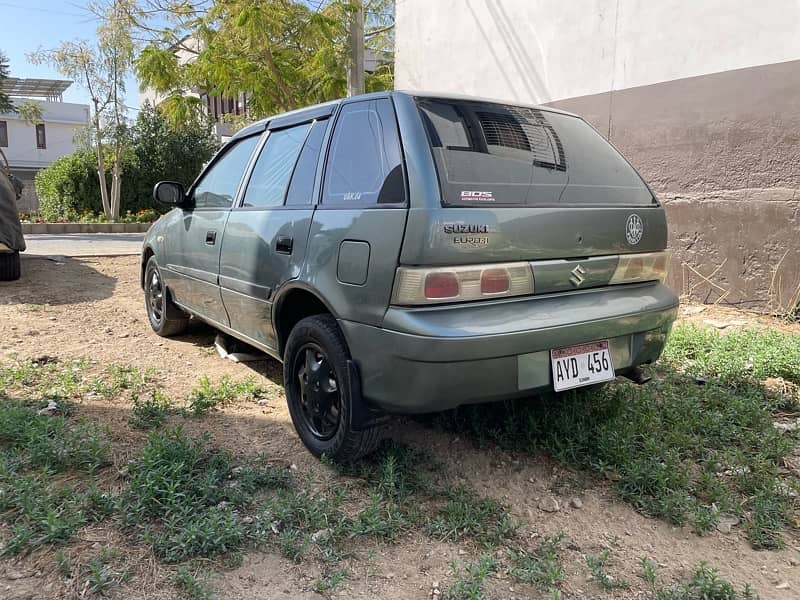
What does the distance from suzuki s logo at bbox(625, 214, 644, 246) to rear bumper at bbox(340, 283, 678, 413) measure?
1.33 ft

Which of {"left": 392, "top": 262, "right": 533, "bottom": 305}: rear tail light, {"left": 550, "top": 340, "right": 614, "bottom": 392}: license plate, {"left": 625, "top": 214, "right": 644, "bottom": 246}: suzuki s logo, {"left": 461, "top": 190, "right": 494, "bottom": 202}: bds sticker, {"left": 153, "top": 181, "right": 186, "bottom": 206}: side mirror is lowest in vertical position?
{"left": 550, "top": 340, "right": 614, "bottom": 392}: license plate

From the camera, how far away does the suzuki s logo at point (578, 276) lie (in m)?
2.84

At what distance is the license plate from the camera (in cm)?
275

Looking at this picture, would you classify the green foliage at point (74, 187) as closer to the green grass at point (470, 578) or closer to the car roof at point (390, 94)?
the car roof at point (390, 94)

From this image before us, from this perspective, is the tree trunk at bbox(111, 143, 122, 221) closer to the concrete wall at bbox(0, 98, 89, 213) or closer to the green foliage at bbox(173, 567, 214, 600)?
the green foliage at bbox(173, 567, 214, 600)

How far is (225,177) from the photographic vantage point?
14.0ft

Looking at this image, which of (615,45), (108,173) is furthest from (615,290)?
(108,173)

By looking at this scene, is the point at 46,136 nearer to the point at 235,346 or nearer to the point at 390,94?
the point at 235,346

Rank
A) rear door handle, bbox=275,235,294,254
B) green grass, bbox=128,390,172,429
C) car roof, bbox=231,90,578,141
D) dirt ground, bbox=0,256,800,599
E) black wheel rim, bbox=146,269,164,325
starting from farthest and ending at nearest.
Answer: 1. black wheel rim, bbox=146,269,164,325
2. green grass, bbox=128,390,172,429
3. rear door handle, bbox=275,235,294,254
4. car roof, bbox=231,90,578,141
5. dirt ground, bbox=0,256,800,599

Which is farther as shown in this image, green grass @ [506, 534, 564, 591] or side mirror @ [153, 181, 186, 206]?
side mirror @ [153, 181, 186, 206]

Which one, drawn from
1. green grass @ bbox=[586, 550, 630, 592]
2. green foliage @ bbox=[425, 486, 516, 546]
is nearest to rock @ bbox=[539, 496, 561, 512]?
green foliage @ bbox=[425, 486, 516, 546]

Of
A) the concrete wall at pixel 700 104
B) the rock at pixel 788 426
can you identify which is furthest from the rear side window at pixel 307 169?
the concrete wall at pixel 700 104

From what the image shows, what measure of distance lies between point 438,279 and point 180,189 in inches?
115

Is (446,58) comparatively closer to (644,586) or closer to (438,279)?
(438,279)
